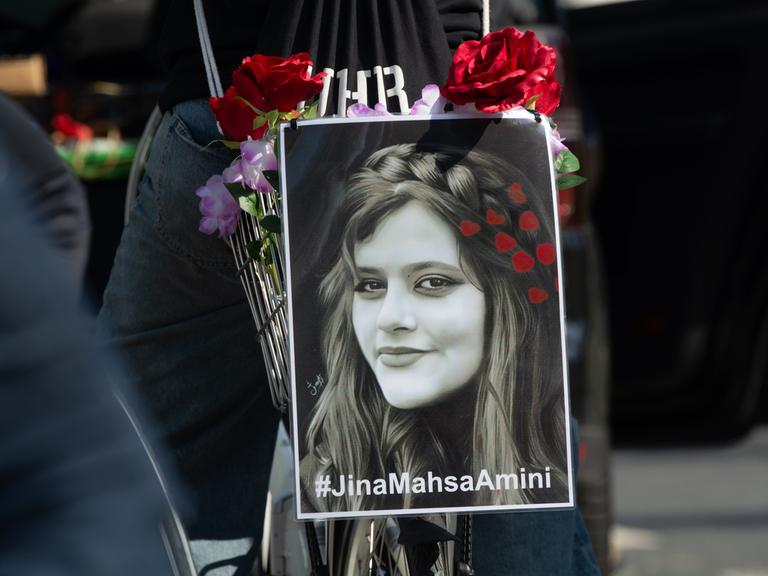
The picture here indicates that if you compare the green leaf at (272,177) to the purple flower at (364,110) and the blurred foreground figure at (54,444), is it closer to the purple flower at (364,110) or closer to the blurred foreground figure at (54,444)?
Answer: the purple flower at (364,110)

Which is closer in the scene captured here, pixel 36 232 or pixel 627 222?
pixel 36 232

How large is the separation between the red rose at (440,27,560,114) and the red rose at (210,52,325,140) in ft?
0.57

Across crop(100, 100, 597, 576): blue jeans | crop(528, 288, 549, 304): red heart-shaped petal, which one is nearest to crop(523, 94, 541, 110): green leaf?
crop(528, 288, 549, 304): red heart-shaped petal

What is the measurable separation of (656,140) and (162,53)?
2920mm

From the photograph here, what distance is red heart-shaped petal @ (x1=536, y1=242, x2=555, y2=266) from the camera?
6.30ft

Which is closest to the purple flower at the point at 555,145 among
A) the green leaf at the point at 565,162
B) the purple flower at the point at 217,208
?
the green leaf at the point at 565,162

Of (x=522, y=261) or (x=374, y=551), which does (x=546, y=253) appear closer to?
(x=522, y=261)

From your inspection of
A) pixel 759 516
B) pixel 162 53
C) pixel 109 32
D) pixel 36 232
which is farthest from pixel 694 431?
pixel 36 232

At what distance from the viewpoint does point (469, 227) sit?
1917 mm

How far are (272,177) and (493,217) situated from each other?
0.28 meters

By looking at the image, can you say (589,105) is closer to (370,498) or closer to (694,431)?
→ (694,431)

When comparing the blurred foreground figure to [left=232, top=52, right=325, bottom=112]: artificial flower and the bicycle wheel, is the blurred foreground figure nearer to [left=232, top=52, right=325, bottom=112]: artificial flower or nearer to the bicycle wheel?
[left=232, top=52, right=325, bottom=112]: artificial flower

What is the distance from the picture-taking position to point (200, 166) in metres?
2.17

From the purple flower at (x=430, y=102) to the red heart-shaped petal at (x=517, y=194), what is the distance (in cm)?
13
